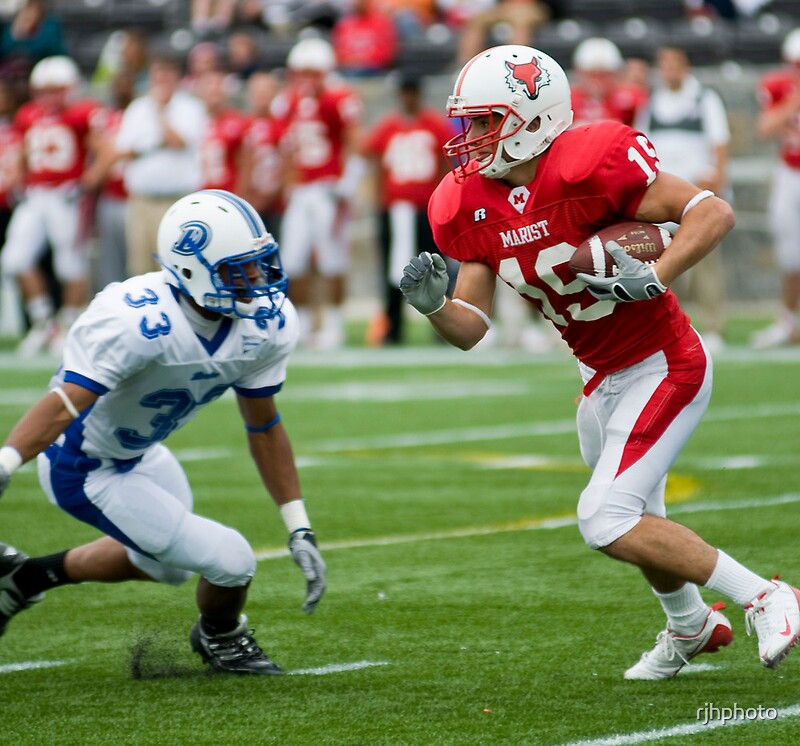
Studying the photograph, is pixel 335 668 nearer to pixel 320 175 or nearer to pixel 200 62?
pixel 320 175

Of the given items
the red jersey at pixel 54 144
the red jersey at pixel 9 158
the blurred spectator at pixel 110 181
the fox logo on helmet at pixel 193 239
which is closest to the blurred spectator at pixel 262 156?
the blurred spectator at pixel 110 181

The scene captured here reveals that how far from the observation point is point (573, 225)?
13.2 feet

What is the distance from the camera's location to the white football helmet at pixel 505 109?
158 inches

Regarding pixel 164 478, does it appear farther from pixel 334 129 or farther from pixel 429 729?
pixel 334 129

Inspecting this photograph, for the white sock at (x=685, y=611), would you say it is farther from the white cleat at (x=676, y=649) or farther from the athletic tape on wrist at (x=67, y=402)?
the athletic tape on wrist at (x=67, y=402)

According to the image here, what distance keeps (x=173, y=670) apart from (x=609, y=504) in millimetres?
1263

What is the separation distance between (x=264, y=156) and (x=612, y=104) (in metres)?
2.83

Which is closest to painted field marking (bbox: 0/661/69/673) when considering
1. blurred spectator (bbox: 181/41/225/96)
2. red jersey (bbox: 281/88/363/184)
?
red jersey (bbox: 281/88/363/184)

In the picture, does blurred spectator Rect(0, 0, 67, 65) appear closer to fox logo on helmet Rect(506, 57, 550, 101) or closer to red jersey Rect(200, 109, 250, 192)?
red jersey Rect(200, 109, 250, 192)

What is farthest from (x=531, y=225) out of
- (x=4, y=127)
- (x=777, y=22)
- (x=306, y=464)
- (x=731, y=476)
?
(x=777, y=22)

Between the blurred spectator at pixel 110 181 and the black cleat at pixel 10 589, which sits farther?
the blurred spectator at pixel 110 181

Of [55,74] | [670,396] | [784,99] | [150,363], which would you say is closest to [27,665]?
[150,363]

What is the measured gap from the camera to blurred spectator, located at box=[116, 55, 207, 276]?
40.9ft

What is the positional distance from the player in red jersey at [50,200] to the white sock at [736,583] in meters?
9.30
